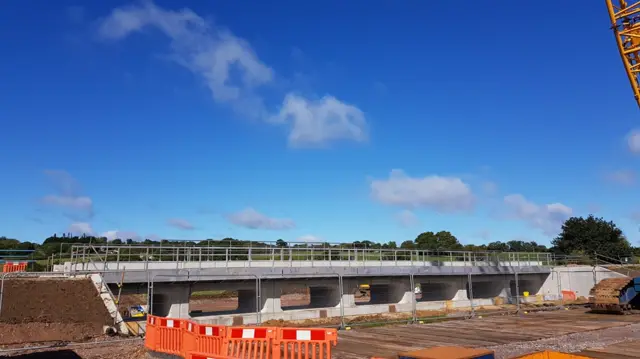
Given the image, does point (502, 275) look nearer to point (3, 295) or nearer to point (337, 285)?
point (337, 285)

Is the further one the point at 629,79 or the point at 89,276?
the point at 629,79

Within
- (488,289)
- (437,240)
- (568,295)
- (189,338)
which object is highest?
(437,240)

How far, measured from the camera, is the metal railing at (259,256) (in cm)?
1966

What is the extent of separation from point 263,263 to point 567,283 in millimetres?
25970

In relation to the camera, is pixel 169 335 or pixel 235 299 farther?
pixel 235 299

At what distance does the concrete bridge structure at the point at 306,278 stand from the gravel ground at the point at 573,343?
702 centimetres

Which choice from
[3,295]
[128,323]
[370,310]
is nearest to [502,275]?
[370,310]

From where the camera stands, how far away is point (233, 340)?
892 centimetres

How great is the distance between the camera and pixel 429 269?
2717cm

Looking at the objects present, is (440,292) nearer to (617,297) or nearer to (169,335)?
(617,297)

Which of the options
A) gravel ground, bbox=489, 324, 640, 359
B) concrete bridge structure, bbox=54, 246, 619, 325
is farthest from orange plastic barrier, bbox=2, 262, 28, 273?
gravel ground, bbox=489, 324, 640, 359

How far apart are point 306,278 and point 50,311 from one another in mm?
11218

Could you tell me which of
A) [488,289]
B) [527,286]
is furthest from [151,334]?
[527,286]

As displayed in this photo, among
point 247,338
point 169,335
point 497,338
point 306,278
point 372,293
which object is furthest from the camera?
point 372,293
